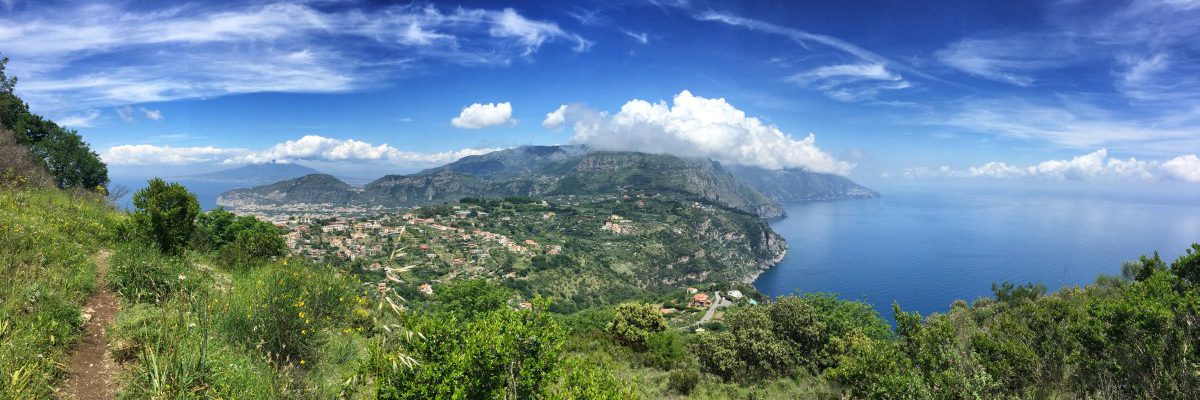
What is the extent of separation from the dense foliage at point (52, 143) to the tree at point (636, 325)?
31745mm

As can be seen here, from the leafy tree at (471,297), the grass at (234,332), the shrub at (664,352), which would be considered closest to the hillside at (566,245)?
the shrub at (664,352)

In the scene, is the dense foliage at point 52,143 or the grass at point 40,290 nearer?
the grass at point 40,290

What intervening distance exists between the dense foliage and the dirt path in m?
29.7

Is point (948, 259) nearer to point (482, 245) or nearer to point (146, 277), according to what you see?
point (482, 245)

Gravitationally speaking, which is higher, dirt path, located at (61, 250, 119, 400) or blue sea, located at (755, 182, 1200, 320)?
dirt path, located at (61, 250, 119, 400)

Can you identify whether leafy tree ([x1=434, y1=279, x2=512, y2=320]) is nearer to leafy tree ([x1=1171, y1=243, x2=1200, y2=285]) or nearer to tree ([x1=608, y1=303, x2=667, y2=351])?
tree ([x1=608, y1=303, x2=667, y2=351])

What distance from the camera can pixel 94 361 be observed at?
454 centimetres

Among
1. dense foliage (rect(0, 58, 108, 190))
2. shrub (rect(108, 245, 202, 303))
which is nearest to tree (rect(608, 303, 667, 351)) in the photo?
shrub (rect(108, 245, 202, 303))

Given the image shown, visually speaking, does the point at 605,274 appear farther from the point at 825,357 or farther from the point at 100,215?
the point at 100,215

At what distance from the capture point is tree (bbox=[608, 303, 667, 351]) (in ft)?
95.1

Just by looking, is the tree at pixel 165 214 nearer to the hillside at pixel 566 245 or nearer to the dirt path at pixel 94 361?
the dirt path at pixel 94 361

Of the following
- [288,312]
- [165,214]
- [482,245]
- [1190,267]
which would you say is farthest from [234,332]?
[482,245]

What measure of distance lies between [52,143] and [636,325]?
36.0 meters

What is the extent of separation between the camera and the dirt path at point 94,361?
4109 mm
